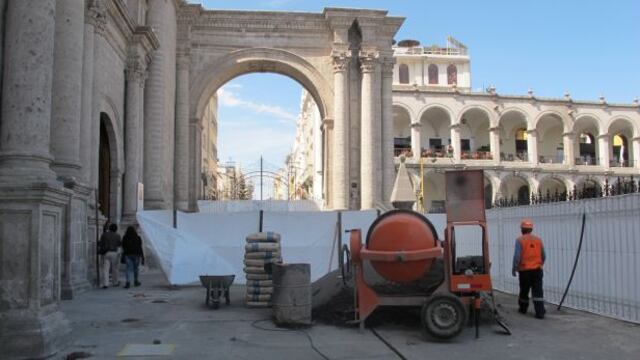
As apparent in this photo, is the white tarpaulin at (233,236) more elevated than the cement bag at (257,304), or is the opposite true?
the white tarpaulin at (233,236)

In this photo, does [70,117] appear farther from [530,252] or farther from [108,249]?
[530,252]

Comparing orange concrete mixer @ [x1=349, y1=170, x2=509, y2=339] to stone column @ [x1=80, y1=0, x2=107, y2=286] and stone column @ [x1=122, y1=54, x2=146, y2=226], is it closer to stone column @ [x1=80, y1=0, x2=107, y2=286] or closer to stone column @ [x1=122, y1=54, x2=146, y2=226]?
stone column @ [x1=80, y1=0, x2=107, y2=286]

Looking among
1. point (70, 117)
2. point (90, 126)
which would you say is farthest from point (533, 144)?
point (70, 117)

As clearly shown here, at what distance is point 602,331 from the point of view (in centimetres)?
954

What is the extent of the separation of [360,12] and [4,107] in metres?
23.3

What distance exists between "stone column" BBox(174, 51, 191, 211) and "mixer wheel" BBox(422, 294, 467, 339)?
20.3 meters

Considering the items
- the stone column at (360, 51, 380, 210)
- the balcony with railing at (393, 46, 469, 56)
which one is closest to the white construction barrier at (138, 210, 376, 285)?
the stone column at (360, 51, 380, 210)

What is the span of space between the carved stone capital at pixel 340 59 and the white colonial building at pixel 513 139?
630 inches

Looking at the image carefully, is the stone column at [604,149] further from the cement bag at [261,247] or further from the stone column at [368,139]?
the cement bag at [261,247]

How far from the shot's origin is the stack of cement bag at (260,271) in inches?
480

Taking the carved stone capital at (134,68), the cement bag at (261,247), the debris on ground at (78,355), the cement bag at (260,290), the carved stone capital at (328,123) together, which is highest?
the carved stone capital at (134,68)

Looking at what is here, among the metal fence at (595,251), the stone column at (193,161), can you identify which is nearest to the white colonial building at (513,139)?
the stone column at (193,161)

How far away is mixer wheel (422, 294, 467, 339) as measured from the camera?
8930 mm

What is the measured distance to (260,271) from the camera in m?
12.2
